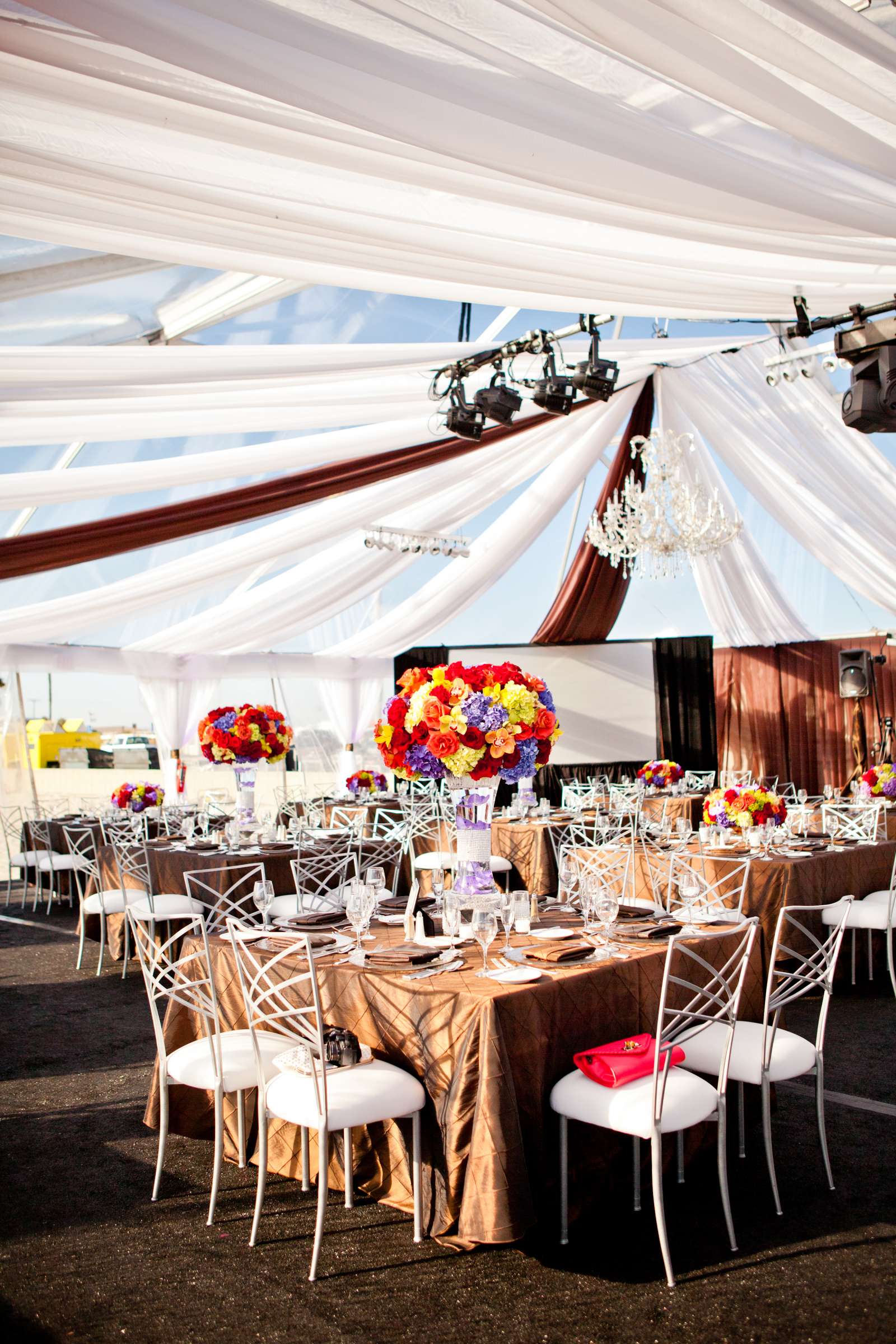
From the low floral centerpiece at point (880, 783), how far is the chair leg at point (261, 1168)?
687cm

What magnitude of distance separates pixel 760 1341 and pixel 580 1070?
0.85 meters

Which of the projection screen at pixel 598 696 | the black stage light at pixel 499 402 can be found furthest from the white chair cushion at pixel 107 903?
the projection screen at pixel 598 696

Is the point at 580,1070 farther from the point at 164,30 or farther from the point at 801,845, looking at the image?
the point at 801,845

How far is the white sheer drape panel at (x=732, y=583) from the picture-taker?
970cm

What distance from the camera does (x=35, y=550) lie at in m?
6.11

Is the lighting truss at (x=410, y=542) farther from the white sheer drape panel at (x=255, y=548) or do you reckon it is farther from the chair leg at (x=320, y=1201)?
the chair leg at (x=320, y=1201)

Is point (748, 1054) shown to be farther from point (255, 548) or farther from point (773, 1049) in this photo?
point (255, 548)

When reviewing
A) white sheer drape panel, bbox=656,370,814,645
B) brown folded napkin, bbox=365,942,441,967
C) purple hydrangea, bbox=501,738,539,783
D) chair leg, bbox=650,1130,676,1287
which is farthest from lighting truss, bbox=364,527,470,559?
chair leg, bbox=650,1130,676,1287

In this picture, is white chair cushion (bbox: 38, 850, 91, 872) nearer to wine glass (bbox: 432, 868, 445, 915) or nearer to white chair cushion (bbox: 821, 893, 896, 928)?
wine glass (bbox: 432, 868, 445, 915)

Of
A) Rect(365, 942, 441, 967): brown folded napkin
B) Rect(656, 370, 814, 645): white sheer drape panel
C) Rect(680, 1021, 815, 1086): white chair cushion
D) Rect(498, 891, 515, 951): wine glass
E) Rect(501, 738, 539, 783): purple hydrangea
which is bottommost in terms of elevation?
Rect(680, 1021, 815, 1086): white chair cushion

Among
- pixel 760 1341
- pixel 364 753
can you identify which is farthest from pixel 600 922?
pixel 364 753

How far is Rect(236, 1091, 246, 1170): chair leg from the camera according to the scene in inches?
136

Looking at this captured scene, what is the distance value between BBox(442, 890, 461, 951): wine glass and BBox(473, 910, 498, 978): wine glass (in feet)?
0.68

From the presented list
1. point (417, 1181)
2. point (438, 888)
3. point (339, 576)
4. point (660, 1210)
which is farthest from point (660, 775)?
point (660, 1210)
